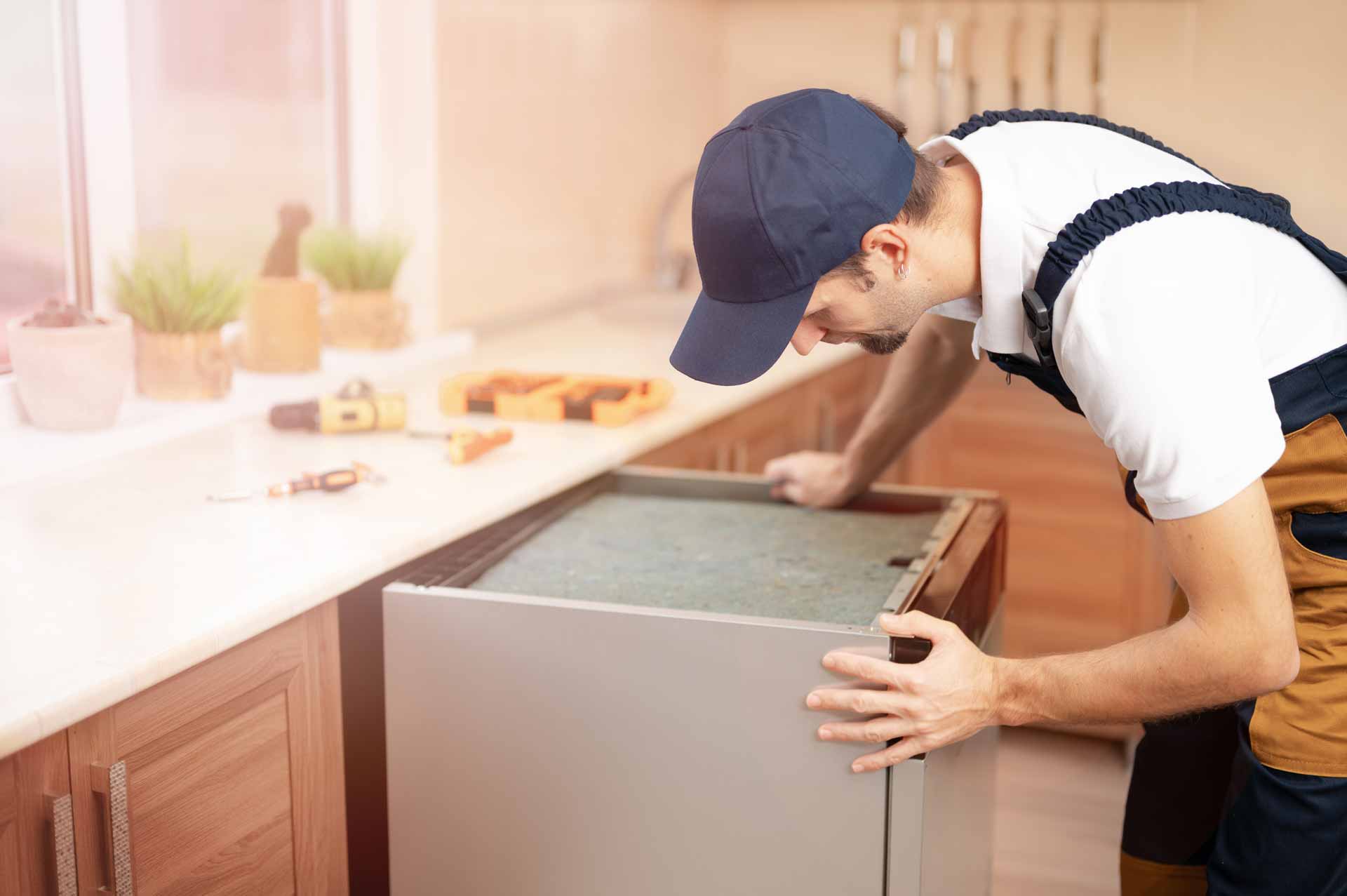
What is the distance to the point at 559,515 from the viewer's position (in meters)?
1.49

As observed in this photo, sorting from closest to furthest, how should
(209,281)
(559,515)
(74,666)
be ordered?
1. (74,666)
2. (559,515)
3. (209,281)

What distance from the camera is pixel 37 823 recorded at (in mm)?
875

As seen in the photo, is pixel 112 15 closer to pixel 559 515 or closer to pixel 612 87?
pixel 559 515

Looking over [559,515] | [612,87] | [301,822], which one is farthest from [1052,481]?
[301,822]

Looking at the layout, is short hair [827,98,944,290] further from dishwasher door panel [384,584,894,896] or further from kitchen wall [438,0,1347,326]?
kitchen wall [438,0,1347,326]

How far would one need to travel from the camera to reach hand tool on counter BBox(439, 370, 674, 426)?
1.71 meters

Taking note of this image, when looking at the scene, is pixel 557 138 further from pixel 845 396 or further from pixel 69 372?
pixel 69 372

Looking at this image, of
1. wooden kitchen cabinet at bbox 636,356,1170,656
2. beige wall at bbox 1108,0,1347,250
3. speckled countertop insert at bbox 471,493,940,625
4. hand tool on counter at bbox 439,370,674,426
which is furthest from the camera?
beige wall at bbox 1108,0,1347,250

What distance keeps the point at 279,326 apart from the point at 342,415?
30cm

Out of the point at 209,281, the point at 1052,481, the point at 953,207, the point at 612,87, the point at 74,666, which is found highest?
→ the point at 612,87

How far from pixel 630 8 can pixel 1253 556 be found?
241 cm

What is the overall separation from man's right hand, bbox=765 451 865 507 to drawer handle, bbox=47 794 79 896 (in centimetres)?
90

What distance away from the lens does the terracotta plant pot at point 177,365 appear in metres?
1.67

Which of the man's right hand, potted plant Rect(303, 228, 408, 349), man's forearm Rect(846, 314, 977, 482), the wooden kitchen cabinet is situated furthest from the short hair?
the wooden kitchen cabinet
